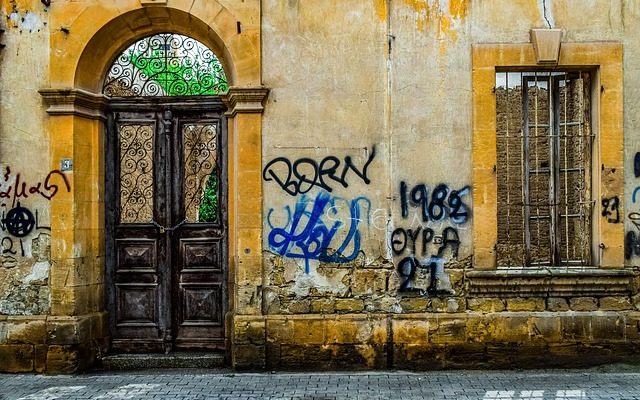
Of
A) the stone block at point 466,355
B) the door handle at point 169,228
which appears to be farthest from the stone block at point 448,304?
the door handle at point 169,228

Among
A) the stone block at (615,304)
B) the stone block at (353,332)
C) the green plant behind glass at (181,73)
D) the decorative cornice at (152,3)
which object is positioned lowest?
the stone block at (353,332)

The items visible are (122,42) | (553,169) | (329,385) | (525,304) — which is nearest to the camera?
(329,385)

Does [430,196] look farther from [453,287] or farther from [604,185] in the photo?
[604,185]

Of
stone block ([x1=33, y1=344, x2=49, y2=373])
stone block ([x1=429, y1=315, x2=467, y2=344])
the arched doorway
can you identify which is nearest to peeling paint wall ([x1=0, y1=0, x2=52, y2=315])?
stone block ([x1=33, y1=344, x2=49, y2=373])

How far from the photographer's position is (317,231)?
7.11m

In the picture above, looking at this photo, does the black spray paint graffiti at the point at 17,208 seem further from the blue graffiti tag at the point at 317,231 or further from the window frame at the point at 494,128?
the window frame at the point at 494,128

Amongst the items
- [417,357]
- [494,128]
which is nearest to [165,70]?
[494,128]

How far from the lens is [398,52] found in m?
7.13

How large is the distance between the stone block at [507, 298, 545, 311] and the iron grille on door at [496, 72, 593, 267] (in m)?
0.43

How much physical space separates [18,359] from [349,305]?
12.1 ft

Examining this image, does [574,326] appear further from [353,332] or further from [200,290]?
[200,290]

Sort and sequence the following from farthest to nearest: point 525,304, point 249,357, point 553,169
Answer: point 553,169 → point 525,304 → point 249,357

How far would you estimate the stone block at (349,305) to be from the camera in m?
7.09

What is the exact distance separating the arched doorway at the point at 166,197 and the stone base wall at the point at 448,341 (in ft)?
3.05
